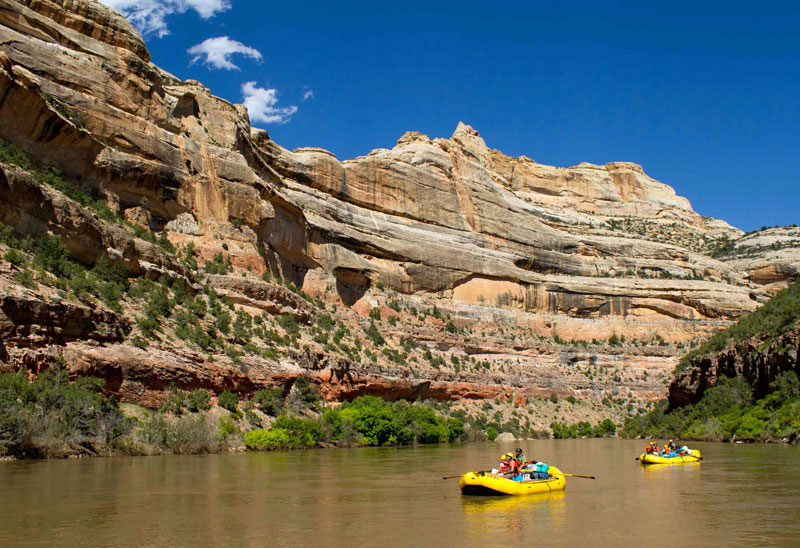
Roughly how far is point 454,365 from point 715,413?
71.8ft

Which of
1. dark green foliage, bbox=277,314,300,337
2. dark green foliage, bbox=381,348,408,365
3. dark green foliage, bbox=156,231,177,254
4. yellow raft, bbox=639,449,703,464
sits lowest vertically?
yellow raft, bbox=639,449,703,464

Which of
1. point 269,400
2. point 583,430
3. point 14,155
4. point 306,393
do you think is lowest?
point 583,430

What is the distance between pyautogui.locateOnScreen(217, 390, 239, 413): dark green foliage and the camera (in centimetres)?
3441

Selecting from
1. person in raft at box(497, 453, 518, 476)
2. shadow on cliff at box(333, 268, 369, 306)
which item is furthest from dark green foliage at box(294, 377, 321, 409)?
person in raft at box(497, 453, 518, 476)

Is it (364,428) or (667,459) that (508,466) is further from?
(364,428)

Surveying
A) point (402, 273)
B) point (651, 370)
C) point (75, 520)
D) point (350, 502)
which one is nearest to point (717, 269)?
point (651, 370)

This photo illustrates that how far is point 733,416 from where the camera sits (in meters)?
46.9

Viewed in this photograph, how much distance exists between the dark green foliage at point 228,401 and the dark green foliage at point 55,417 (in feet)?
20.3

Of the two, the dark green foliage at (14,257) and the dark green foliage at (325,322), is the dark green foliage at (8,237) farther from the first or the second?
the dark green foliage at (325,322)

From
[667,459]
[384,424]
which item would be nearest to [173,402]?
[384,424]

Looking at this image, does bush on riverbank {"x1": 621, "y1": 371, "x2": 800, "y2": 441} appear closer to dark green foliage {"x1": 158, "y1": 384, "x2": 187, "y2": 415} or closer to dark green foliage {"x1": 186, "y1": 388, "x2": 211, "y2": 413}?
dark green foliage {"x1": 186, "y1": 388, "x2": 211, "y2": 413}

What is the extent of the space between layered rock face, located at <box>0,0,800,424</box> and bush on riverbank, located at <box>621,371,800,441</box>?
13.0m

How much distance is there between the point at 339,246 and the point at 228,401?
32.6 meters

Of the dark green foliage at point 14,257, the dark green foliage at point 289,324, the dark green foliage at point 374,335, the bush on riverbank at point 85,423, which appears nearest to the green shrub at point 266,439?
the bush on riverbank at point 85,423
